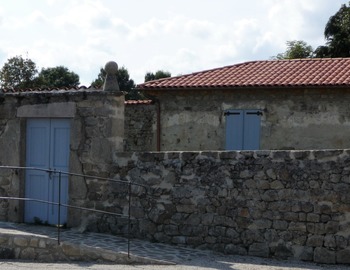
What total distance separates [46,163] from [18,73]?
90.2 ft

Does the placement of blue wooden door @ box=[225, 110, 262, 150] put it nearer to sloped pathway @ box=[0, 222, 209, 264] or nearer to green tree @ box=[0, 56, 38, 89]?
sloped pathway @ box=[0, 222, 209, 264]

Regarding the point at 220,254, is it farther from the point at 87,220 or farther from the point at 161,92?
the point at 161,92

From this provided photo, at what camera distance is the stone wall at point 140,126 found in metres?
18.5

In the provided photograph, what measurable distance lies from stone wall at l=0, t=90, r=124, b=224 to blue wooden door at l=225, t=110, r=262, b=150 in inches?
226

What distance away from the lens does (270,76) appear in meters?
16.0

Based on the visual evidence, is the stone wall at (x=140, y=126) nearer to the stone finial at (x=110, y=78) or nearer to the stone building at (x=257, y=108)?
the stone building at (x=257, y=108)

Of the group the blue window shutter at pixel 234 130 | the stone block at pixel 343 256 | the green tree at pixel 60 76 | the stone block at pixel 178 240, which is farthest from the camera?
the green tree at pixel 60 76

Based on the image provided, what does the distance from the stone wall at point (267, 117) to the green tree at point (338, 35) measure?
13651 millimetres

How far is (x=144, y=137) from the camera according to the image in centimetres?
1864

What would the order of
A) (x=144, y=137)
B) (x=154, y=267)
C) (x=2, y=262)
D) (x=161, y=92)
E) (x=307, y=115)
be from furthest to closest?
(x=144, y=137), (x=161, y=92), (x=307, y=115), (x=2, y=262), (x=154, y=267)

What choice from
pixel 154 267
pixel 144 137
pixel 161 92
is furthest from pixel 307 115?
pixel 154 267

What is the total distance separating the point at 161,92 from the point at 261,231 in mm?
8035

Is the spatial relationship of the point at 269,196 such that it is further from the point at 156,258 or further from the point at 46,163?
the point at 46,163

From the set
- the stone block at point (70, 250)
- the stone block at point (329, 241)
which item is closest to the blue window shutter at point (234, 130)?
the stone block at point (329, 241)
